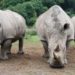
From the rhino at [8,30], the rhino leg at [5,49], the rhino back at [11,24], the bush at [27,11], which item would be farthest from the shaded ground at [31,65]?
the bush at [27,11]

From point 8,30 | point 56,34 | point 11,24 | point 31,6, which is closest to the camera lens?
point 56,34

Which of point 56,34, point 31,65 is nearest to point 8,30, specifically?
point 31,65

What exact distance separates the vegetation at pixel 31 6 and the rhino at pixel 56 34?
10749 millimetres

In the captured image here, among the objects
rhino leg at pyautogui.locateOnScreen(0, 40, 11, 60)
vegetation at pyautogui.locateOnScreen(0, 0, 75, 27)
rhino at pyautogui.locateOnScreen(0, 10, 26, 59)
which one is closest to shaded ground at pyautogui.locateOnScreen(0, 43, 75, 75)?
rhino leg at pyautogui.locateOnScreen(0, 40, 11, 60)

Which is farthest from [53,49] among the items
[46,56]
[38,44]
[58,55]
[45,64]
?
[38,44]

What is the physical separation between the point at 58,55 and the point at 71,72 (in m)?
0.57

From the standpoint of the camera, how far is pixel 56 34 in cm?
1117

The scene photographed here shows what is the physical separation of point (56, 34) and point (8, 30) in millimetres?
1616

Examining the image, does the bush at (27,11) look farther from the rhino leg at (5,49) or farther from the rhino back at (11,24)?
the rhino leg at (5,49)

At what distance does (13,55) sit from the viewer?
43.3ft

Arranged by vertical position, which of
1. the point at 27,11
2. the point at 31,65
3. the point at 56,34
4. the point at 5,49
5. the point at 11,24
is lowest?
the point at 31,65

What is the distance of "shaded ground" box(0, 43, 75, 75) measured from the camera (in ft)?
35.1

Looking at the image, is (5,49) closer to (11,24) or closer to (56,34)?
(11,24)

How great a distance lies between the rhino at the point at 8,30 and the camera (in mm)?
11974
